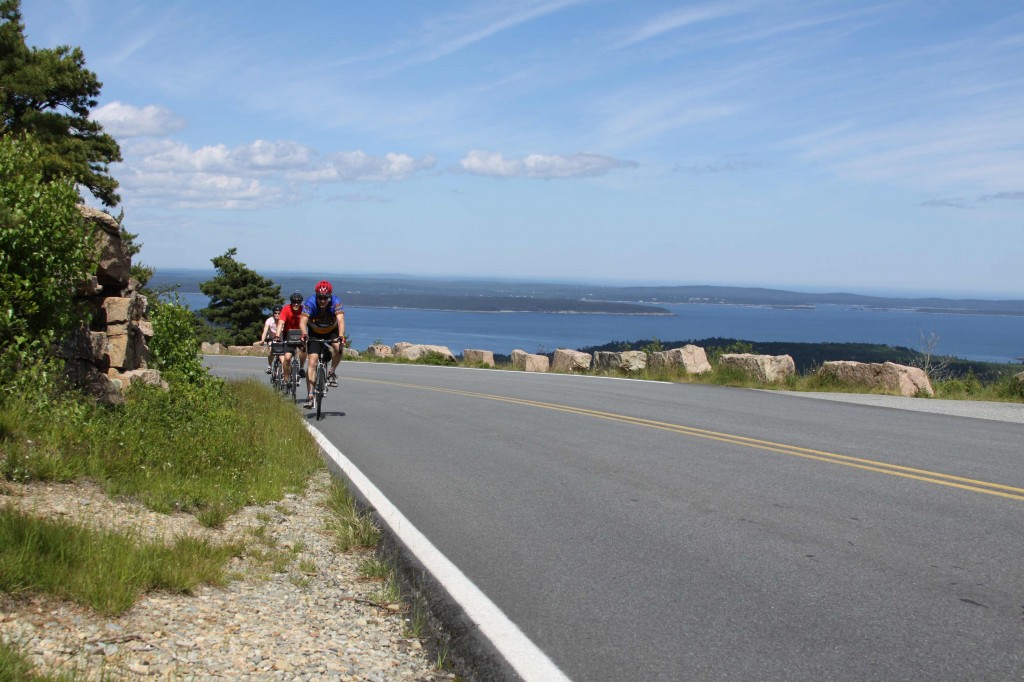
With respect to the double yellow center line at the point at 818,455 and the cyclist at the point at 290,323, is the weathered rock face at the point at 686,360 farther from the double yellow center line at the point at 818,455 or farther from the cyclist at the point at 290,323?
the cyclist at the point at 290,323

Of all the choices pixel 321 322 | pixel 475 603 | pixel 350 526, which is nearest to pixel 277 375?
pixel 321 322

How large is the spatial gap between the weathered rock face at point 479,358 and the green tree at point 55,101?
14534mm

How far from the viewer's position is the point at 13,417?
7016 mm

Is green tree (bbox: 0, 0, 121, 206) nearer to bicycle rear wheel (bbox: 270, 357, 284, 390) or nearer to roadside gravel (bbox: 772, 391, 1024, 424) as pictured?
bicycle rear wheel (bbox: 270, 357, 284, 390)

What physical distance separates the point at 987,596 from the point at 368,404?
1238 centimetres

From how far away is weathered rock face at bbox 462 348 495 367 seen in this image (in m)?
30.6

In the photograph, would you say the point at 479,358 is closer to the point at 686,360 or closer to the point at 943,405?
the point at 686,360

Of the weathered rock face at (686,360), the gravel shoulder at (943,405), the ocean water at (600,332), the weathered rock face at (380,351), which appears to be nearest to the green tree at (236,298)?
the ocean water at (600,332)

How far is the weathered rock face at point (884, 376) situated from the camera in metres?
18.1

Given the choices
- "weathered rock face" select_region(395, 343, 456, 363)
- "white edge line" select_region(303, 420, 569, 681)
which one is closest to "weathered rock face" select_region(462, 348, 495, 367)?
"weathered rock face" select_region(395, 343, 456, 363)

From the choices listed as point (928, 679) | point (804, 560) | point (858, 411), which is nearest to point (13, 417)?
point (804, 560)

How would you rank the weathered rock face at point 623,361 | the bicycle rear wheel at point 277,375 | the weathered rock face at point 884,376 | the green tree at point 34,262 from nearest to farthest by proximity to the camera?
the green tree at point 34,262, the bicycle rear wheel at point 277,375, the weathered rock face at point 884,376, the weathered rock face at point 623,361

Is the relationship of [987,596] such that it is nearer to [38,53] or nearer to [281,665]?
[281,665]

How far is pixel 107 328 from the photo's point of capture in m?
11.6
